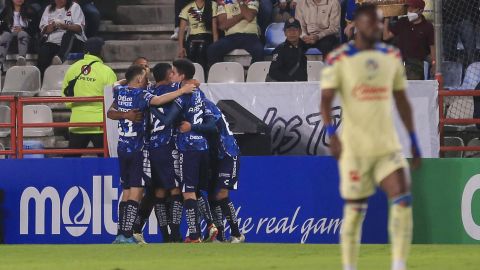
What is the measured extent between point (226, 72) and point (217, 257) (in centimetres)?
705

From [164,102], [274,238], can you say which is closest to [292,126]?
[274,238]

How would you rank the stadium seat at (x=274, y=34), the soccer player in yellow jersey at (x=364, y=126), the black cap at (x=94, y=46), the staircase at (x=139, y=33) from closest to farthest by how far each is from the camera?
the soccer player in yellow jersey at (x=364, y=126) < the black cap at (x=94, y=46) < the stadium seat at (x=274, y=34) < the staircase at (x=139, y=33)

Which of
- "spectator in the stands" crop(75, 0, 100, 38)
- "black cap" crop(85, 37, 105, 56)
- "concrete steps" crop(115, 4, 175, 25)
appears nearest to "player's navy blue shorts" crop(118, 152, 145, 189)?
"black cap" crop(85, 37, 105, 56)

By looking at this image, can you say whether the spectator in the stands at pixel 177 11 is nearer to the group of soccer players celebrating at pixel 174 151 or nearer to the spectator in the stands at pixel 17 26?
the spectator in the stands at pixel 17 26

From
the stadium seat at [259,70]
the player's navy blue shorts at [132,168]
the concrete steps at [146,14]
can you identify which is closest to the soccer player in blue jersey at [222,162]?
the player's navy blue shorts at [132,168]

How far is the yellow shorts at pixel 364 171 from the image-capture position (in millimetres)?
9891

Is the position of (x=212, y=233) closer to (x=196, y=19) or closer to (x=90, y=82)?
(x=90, y=82)

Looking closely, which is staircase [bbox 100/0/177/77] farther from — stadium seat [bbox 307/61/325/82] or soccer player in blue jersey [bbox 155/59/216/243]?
soccer player in blue jersey [bbox 155/59/216/243]

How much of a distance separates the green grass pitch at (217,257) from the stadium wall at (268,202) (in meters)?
2.18

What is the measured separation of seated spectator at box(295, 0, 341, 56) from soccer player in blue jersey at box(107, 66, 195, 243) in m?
5.13

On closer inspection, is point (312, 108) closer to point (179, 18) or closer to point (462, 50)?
point (462, 50)

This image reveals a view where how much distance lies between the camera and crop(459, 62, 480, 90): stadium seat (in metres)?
19.1

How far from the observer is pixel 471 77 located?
19.2 m

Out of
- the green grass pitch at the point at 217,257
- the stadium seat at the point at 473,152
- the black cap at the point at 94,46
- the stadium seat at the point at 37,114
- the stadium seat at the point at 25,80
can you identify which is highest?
the black cap at the point at 94,46
